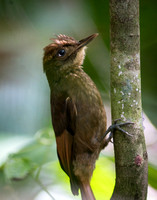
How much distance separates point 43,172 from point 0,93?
0.63 m

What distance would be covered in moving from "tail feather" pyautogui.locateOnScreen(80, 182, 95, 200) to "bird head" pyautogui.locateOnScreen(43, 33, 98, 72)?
956 mm

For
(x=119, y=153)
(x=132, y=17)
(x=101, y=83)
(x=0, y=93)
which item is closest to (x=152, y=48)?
(x=101, y=83)

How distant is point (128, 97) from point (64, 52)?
3.40 ft

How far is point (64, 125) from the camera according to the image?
2768 millimetres

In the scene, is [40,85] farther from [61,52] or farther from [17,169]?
[17,169]

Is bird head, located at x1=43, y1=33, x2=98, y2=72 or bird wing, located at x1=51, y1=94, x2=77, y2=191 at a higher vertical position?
bird head, located at x1=43, y1=33, x2=98, y2=72

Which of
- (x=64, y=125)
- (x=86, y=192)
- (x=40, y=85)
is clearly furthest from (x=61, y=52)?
(x=86, y=192)

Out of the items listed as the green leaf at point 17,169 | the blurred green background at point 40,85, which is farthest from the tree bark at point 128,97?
the green leaf at point 17,169

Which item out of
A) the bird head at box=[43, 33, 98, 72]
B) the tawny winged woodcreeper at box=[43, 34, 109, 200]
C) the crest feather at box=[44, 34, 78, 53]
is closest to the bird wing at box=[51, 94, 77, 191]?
the tawny winged woodcreeper at box=[43, 34, 109, 200]

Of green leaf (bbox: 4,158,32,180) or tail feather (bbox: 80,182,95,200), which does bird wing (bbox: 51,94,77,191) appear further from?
green leaf (bbox: 4,158,32,180)

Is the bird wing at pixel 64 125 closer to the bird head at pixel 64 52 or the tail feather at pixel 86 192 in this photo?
the tail feather at pixel 86 192

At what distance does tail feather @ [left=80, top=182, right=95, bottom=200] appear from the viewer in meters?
2.69

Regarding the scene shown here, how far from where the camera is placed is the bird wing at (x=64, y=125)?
270 cm

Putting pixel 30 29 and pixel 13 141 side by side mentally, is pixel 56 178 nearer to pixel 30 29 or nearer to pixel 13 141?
pixel 13 141
